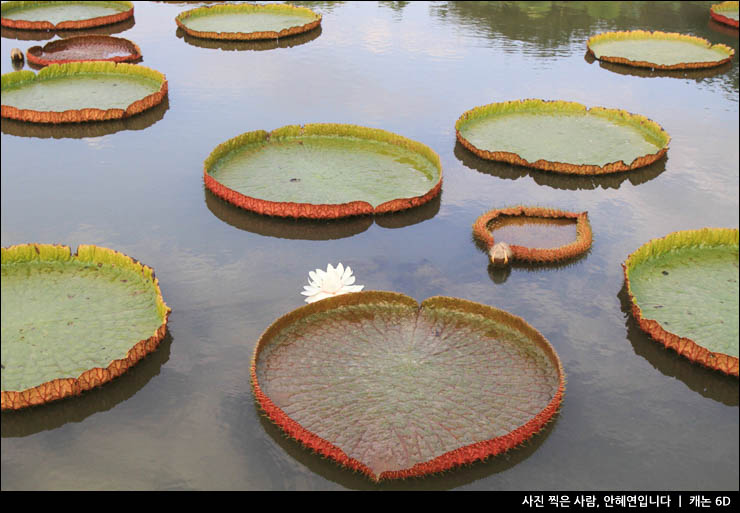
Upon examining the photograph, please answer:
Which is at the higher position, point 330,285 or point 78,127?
point 78,127

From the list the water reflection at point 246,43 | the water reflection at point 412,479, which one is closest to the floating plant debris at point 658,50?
the water reflection at point 246,43

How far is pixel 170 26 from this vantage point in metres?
11.8

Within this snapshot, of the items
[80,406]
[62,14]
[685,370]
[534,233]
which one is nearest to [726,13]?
[534,233]

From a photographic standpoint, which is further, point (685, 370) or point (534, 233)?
point (534, 233)

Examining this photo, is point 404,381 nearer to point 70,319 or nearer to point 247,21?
point 70,319

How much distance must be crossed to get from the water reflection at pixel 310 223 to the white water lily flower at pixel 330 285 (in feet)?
3.45

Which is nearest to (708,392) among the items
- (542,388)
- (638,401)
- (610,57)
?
(638,401)

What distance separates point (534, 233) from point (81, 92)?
557cm

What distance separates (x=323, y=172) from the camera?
679 cm

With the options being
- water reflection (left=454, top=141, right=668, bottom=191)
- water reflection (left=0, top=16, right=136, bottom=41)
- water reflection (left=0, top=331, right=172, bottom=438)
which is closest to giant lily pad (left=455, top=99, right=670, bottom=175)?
water reflection (left=454, top=141, right=668, bottom=191)

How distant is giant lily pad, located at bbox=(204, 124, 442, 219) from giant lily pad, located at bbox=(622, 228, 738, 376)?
6.40 ft

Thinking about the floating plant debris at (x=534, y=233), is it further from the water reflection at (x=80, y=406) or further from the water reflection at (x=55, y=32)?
the water reflection at (x=55, y=32)

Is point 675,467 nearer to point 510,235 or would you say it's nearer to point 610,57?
point 510,235

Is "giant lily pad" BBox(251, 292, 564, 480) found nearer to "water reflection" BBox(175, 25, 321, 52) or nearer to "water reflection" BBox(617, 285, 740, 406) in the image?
"water reflection" BBox(617, 285, 740, 406)
